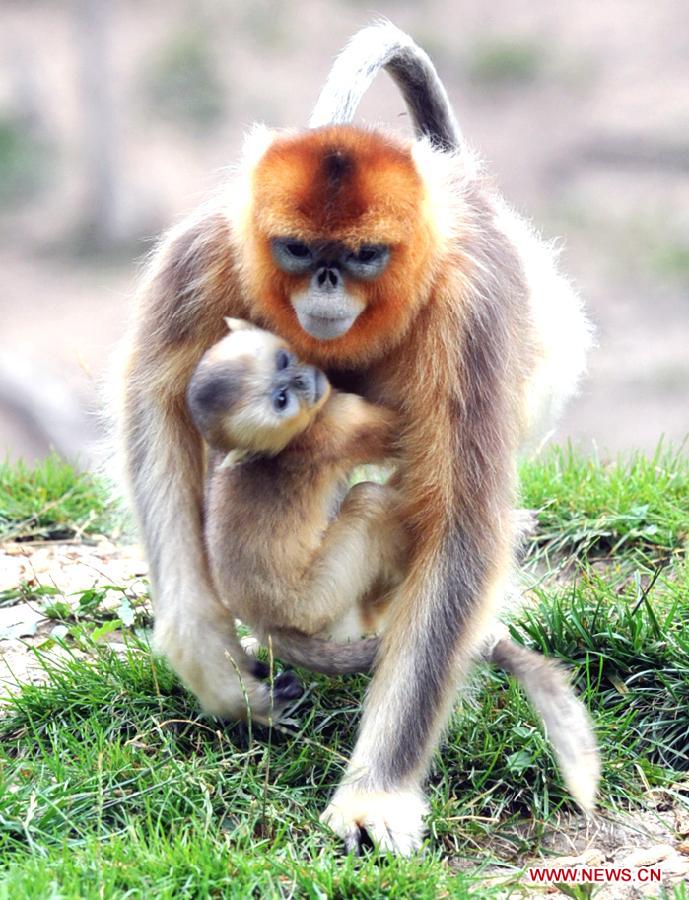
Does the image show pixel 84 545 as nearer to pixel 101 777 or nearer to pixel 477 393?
pixel 101 777

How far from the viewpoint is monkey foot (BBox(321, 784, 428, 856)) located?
3.67 m

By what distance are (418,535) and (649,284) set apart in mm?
11260

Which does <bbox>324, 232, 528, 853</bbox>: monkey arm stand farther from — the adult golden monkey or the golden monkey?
the golden monkey

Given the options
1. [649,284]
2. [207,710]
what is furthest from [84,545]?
[649,284]

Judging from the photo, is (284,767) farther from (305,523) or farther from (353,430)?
(353,430)

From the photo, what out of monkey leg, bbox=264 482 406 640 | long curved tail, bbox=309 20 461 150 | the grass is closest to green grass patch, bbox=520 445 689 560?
the grass

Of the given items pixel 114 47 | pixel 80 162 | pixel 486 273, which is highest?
pixel 486 273

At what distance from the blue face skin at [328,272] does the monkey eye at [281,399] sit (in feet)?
0.68

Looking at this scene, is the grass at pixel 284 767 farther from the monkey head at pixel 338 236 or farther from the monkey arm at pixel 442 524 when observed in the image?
the monkey head at pixel 338 236

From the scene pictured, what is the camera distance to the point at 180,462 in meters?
4.33

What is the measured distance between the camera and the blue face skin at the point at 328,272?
3697 millimetres

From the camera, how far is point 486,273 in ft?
13.1

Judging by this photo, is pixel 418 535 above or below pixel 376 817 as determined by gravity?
above

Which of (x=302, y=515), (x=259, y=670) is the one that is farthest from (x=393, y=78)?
(x=259, y=670)
